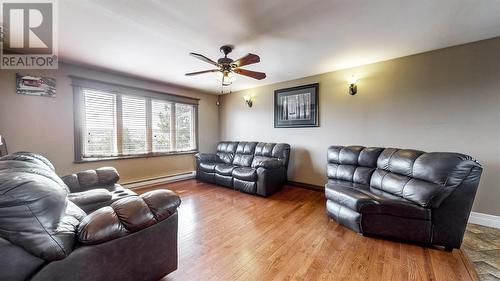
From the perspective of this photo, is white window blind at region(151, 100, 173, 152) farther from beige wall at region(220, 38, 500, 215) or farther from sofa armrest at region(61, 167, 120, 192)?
beige wall at region(220, 38, 500, 215)

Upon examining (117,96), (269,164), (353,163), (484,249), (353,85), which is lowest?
(484,249)

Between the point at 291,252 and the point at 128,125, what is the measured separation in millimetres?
4018

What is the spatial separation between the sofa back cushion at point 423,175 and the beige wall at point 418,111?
3.01 feet

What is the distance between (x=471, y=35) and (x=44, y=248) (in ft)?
15.0

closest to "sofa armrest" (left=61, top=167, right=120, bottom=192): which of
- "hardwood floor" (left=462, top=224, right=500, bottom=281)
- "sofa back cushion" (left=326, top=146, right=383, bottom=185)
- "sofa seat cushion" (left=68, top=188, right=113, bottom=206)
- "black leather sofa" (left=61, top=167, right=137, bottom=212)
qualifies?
"black leather sofa" (left=61, top=167, right=137, bottom=212)

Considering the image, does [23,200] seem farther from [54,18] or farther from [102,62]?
[102,62]

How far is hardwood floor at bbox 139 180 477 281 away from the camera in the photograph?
66.1 inches

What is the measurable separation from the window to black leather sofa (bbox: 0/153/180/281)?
9.07ft

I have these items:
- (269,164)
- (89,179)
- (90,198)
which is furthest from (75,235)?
(269,164)

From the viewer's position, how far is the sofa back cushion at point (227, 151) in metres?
4.98

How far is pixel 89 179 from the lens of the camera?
2414 mm

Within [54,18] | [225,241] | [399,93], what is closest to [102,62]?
[54,18]

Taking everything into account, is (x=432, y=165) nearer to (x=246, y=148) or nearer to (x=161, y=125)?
(x=246, y=148)

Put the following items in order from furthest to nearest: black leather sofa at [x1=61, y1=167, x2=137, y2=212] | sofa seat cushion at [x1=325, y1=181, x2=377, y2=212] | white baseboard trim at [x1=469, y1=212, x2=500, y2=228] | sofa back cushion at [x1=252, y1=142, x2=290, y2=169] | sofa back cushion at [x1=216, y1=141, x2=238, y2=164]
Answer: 1. sofa back cushion at [x1=216, y1=141, x2=238, y2=164]
2. sofa back cushion at [x1=252, y1=142, x2=290, y2=169]
3. white baseboard trim at [x1=469, y1=212, x2=500, y2=228]
4. sofa seat cushion at [x1=325, y1=181, x2=377, y2=212]
5. black leather sofa at [x1=61, y1=167, x2=137, y2=212]
